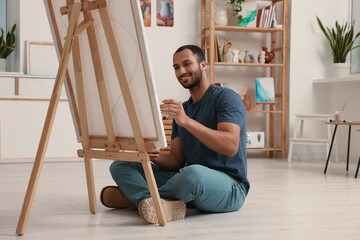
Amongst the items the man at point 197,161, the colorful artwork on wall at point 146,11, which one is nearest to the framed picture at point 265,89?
the colorful artwork on wall at point 146,11

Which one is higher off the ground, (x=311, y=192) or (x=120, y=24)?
(x=120, y=24)

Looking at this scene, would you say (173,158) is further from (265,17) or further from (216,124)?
(265,17)

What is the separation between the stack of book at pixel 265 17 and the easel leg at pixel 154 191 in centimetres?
419

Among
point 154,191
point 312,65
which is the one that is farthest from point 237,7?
point 154,191

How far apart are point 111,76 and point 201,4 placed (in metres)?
4.05

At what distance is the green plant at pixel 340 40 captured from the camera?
19.9 ft

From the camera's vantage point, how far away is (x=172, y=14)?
20.1ft

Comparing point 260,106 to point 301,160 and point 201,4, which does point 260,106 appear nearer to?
point 301,160

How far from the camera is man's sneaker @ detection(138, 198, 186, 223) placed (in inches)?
93.4

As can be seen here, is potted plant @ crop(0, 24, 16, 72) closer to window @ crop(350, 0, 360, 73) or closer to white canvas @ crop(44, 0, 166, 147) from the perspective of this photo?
white canvas @ crop(44, 0, 166, 147)

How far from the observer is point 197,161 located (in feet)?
8.70

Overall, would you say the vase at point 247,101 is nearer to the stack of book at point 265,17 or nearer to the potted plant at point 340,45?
the stack of book at point 265,17

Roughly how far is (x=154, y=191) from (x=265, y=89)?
411 centimetres

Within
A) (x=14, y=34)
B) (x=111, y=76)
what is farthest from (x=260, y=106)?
(x=111, y=76)
